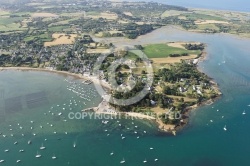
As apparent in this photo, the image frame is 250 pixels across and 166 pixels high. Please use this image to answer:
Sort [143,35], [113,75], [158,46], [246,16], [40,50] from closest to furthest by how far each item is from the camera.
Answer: [113,75], [40,50], [158,46], [143,35], [246,16]

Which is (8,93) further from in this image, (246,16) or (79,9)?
(246,16)

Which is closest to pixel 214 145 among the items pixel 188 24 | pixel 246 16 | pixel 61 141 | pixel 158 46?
pixel 61 141

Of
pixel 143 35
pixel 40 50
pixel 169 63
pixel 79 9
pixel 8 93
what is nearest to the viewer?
pixel 8 93

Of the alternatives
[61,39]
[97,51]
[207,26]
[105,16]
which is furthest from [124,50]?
[105,16]

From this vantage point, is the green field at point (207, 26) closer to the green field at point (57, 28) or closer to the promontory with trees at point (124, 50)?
the promontory with trees at point (124, 50)

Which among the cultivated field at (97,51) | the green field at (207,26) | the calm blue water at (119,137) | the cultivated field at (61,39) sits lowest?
the calm blue water at (119,137)

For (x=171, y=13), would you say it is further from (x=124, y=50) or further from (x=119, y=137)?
(x=119, y=137)

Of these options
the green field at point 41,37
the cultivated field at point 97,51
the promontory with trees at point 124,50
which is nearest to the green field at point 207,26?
the promontory with trees at point 124,50
